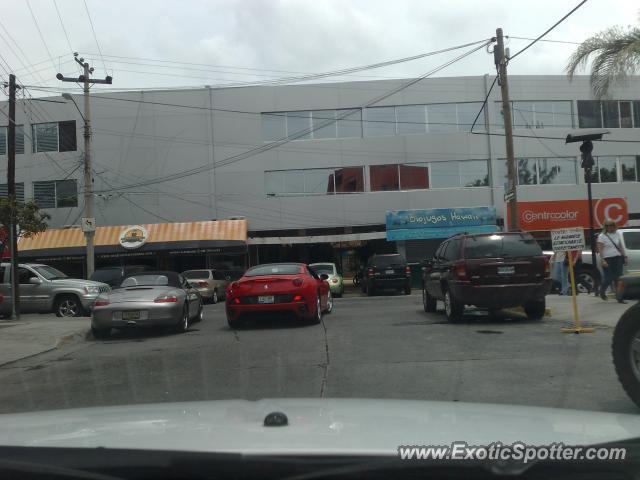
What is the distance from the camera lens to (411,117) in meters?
31.8

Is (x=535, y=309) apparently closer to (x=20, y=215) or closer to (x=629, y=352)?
(x=629, y=352)

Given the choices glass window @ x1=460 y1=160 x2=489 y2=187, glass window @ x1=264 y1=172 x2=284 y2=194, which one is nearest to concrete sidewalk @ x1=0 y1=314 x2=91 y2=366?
glass window @ x1=264 y1=172 x2=284 y2=194

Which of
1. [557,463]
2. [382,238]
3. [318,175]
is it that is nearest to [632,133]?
[382,238]

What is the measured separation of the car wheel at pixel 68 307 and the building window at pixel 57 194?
54.3 feet

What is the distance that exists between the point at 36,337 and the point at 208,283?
11.9m

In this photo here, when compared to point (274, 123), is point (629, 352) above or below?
below

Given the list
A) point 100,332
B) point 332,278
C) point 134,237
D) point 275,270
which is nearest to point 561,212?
point 332,278

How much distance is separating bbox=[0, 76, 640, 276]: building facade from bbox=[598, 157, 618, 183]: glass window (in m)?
0.07

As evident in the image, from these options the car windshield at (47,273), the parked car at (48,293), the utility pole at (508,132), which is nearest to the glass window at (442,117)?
the utility pole at (508,132)

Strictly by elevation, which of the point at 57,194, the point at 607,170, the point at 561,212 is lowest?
the point at 561,212

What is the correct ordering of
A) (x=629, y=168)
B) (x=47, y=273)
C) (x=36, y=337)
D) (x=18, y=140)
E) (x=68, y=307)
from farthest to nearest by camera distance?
(x=18, y=140)
(x=629, y=168)
(x=47, y=273)
(x=68, y=307)
(x=36, y=337)

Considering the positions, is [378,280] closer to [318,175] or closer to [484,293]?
[318,175]

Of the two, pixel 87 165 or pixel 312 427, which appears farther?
pixel 87 165

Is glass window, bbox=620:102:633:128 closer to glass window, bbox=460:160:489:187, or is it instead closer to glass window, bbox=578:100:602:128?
glass window, bbox=578:100:602:128
